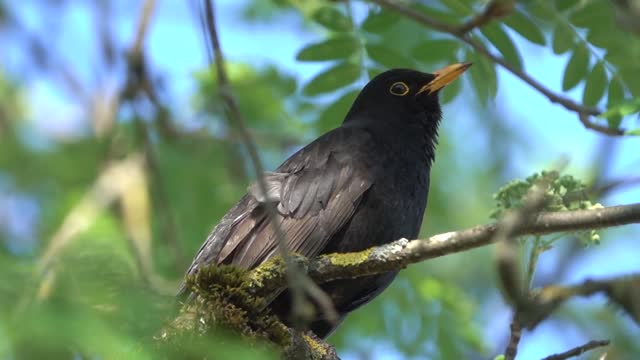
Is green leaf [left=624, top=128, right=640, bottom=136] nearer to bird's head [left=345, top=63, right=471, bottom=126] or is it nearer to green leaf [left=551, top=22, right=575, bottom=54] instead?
green leaf [left=551, top=22, right=575, bottom=54]

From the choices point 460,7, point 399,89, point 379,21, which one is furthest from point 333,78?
point 460,7

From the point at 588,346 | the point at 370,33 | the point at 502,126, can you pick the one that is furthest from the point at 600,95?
the point at 502,126

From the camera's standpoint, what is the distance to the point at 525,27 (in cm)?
643

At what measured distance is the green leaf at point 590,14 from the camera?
20.6 ft

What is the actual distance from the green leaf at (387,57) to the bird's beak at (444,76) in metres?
0.23

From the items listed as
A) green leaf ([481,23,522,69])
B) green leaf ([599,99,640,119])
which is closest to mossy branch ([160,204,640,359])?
green leaf ([599,99,640,119])

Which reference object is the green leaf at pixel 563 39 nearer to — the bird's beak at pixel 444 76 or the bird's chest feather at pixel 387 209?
the bird's beak at pixel 444 76

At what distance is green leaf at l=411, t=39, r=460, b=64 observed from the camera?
693 cm

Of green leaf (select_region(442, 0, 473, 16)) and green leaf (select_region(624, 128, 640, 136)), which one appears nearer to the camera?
green leaf (select_region(624, 128, 640, 136))

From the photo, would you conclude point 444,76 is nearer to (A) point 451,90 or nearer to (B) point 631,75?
(A) point 451,90

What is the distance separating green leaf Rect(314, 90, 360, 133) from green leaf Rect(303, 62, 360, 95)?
9.4 inches

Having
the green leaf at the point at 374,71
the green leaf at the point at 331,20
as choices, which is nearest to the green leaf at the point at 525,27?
the green leaf at the point at 374,71

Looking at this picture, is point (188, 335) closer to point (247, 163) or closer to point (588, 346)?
point (588, 346)

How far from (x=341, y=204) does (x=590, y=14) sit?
1986 millimetres
